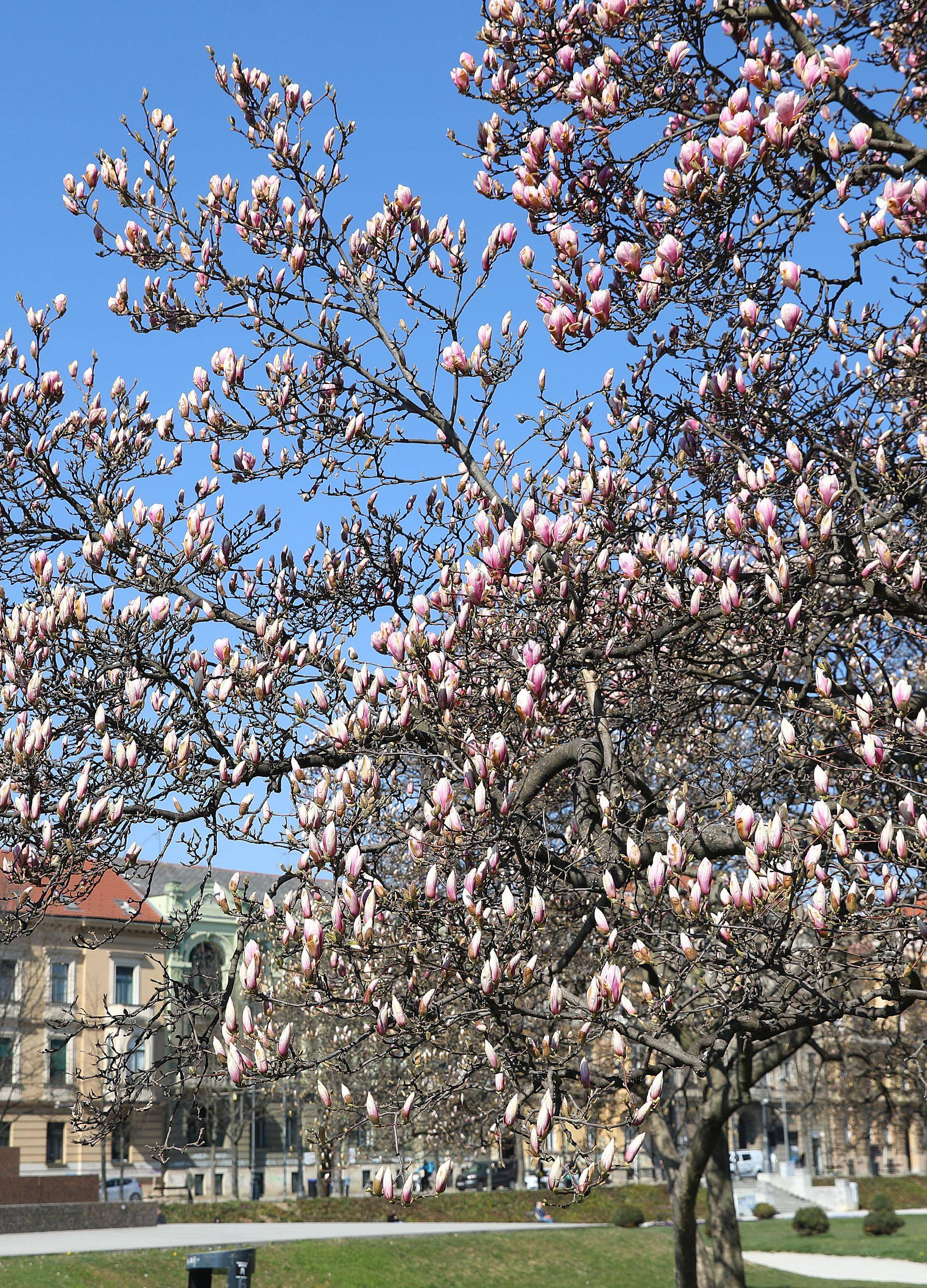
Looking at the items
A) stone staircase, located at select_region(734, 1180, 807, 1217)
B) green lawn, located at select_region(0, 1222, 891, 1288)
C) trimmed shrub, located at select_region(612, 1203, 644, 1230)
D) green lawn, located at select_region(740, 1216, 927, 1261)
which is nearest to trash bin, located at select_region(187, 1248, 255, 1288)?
green lawn, located at select_region(0, 1222, 891, 1288)

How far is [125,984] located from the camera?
56.5 m

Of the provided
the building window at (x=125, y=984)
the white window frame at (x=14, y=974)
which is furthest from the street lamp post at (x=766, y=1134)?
the white window frame at (x=14, y=974)

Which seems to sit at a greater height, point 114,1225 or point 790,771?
point 790,771

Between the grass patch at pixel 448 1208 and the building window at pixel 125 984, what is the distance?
816 inches

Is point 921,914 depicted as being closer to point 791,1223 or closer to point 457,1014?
point 457,1014

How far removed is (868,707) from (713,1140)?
767 cm

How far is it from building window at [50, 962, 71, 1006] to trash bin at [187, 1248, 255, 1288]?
4481 centimetres

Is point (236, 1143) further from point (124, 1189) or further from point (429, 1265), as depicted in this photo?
point (429, 1265)

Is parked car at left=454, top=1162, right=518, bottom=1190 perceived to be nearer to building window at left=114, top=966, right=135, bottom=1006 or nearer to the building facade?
the building facade

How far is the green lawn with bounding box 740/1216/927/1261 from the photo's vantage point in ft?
105

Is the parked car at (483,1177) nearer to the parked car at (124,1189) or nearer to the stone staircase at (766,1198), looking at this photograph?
the stone staircase at (766,1198)

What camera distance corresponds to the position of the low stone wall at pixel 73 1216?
26.7 m

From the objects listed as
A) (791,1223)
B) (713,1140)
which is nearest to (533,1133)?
(713,1140)

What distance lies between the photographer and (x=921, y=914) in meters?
6.01
